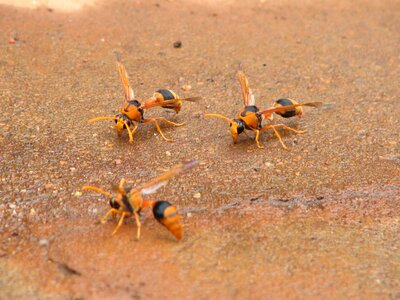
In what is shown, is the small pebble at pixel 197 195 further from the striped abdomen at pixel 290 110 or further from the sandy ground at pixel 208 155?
the striped abdomen at pixel 290 110

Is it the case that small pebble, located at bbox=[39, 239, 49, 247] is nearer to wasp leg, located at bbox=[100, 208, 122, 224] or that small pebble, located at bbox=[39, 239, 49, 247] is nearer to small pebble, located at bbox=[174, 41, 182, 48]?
wasp leg, located at bbox=[100, 208, 122, 224]

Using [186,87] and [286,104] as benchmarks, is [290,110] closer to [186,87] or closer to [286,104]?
[286,104]

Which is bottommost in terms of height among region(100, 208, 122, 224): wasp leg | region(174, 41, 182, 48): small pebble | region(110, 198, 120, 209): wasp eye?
region(100, 208, 122, 224): wasp leg

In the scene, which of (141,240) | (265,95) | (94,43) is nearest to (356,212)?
(141,240)

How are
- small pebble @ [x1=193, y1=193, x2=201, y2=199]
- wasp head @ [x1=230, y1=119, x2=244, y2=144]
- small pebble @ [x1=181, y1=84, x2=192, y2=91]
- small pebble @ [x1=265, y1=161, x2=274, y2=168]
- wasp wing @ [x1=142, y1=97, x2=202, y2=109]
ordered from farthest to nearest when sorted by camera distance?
1. small pebble @ [x1=181, y1=84, x2=192, y2=91]
2. wasp wing @ [x1=142, y1=97, x2=202, y2=109]
3. wasp head @ [x1=230, y1=119, x2=244, y2=144]
4. small pebble @ [x1=265, y1=161, x2=274, y2=168]
5. small pebble @ [x1=193, y1=193, x2=201, y2=199]

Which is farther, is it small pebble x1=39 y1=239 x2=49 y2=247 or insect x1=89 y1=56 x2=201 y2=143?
insect x1=89 y1=56 x2=201 y2=143

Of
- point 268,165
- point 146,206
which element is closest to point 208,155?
point 268,165

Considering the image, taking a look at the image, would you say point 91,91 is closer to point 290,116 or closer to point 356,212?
point 290,116

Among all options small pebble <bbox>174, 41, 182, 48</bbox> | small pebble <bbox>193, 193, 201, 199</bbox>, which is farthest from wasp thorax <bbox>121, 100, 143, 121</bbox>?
small pebble <bbox>174, 41, 182, 48</bbox>
